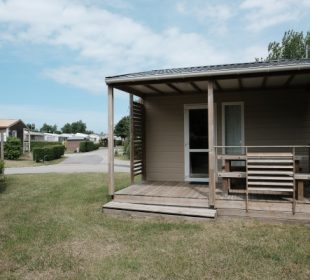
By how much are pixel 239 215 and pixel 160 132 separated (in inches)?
140

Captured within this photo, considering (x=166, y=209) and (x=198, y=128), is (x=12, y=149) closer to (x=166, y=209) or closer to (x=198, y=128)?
(x=198, y=128)

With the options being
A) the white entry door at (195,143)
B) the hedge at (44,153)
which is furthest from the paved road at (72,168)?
the white entry door at (195,143)

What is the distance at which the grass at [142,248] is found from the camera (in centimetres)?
346

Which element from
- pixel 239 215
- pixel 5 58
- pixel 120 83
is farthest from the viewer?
pixel 5 58

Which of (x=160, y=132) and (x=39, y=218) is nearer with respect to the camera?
Result: (x=39, y=218)

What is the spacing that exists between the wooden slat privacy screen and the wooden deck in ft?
3.50

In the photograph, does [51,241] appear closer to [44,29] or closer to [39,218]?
[39,218]

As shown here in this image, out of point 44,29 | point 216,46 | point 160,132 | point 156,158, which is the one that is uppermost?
point 216,46

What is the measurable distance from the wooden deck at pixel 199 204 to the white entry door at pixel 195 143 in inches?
43.2

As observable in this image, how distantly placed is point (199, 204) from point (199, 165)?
229 centimetres

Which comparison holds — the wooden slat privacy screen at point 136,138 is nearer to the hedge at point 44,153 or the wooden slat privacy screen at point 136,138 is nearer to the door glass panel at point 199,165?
the door glass panel at point 199,165

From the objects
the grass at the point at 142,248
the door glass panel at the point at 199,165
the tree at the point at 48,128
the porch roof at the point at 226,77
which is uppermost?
the tree at the point at 48,128

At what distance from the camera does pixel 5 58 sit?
60.7 ft

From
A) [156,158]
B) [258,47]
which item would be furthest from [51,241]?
[258,47]
